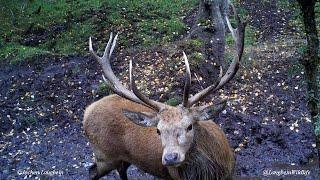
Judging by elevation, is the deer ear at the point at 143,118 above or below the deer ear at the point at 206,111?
below

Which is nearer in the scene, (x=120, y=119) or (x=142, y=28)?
(x=120, y=119)

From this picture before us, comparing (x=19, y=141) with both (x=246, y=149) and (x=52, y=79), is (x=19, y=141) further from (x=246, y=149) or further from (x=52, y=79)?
(x=246, y=149)

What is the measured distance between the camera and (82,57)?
12.3m

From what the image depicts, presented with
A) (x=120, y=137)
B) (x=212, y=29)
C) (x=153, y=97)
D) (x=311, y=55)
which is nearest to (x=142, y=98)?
(x=120, y=137)

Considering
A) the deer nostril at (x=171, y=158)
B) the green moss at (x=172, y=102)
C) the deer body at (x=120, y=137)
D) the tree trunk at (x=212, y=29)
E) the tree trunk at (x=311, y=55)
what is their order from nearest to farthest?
1. the deer nostril at (x=171, y=158)
2. the tree trunk at (x=311, y=55)
3. the deer body at (x=120, y=137)
4. the green moss at (x=172, y=102)
5. the tree trunk at (x=212, y=29)

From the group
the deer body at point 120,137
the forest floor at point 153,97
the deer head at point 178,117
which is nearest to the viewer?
the deer head at point 178,117

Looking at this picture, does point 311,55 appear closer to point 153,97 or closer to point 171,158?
point 171,158

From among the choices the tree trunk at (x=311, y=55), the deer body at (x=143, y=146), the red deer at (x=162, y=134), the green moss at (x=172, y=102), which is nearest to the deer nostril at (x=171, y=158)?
the red deer at (x=162, y=134)

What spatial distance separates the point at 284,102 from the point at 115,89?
3.94 m

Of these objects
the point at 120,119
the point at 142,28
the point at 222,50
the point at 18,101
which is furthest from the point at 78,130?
the point at 142,28

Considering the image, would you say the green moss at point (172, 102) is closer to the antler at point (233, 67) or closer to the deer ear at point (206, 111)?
the antler at point (233, 67)

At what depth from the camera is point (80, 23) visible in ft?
47.4

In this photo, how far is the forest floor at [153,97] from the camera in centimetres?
830

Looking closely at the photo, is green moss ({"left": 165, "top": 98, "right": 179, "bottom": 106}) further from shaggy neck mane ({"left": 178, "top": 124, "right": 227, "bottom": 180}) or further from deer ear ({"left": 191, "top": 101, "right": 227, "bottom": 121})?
deer ear ({"left": 191, "top": 101, "right": 227, "bottom": 121})
